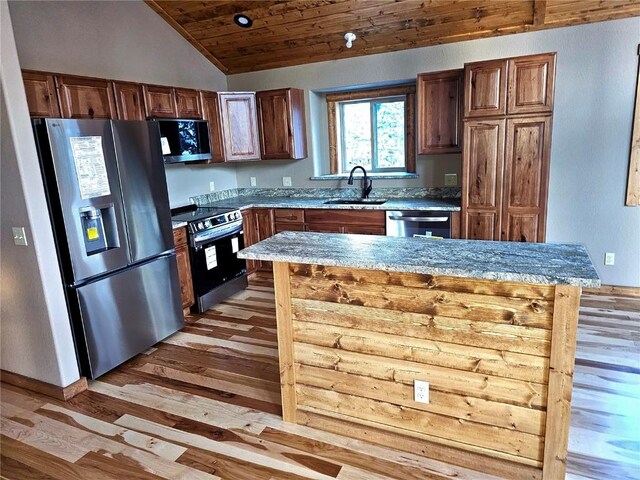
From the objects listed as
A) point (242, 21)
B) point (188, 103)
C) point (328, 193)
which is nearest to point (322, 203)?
point (328, 193)

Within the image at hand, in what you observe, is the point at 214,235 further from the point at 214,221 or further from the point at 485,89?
the point at 485,89

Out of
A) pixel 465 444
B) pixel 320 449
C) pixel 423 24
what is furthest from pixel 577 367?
pixel 423 24

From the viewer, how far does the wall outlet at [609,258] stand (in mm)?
3910

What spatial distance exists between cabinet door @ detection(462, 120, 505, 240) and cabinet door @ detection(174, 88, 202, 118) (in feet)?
8.76

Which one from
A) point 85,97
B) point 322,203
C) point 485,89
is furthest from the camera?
point 322,203

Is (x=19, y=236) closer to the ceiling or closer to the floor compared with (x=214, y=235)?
closer to the ceiling

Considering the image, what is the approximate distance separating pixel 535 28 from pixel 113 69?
3858 millimetres

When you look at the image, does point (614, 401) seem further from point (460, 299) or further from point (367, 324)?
point (367, 324)

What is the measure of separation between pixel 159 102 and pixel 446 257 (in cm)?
319

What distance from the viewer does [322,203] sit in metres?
4.54

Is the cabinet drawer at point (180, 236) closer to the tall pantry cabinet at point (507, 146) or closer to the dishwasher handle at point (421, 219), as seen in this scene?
the dishwasher handle at point (421, 219)

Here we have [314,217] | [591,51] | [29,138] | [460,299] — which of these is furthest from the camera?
[314,217]

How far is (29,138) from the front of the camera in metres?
2.41

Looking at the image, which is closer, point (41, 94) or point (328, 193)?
point (41, 94)
